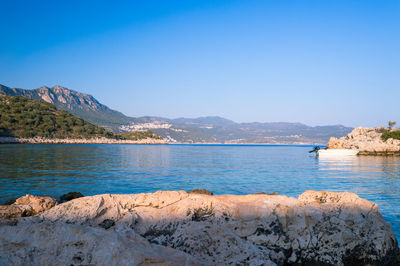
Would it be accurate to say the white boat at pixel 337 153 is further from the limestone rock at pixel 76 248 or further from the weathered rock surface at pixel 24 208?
the limestone rock at pixel 76 248

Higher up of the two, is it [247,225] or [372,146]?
[247,225]

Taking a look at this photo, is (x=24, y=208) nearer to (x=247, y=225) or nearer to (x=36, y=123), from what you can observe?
(x=247, y=225)

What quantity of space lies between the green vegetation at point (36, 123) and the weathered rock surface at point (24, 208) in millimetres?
138047

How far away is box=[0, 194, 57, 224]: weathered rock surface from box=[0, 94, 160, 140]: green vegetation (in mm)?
138047

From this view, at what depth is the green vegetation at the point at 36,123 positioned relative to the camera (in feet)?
437

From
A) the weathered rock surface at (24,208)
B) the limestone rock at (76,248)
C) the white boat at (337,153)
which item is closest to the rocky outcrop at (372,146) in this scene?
the white boat at (337,153)

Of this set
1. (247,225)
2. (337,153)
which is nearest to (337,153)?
(337,153)

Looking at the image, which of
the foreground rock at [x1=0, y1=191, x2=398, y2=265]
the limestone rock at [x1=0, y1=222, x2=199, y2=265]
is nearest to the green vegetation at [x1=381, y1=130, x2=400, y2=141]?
the foreground rock at [x1=0, y1=191, x2=398, y2=265]

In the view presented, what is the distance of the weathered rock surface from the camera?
571 centimetres

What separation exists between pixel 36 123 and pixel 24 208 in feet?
540

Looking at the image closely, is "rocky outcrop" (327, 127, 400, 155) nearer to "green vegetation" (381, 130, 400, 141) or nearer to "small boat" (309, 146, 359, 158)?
"small boat" (309, 146, 359, 158)

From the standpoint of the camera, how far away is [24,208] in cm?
609

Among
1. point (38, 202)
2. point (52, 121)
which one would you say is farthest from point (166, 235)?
point (52, 121)

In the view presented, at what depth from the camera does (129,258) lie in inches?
137
